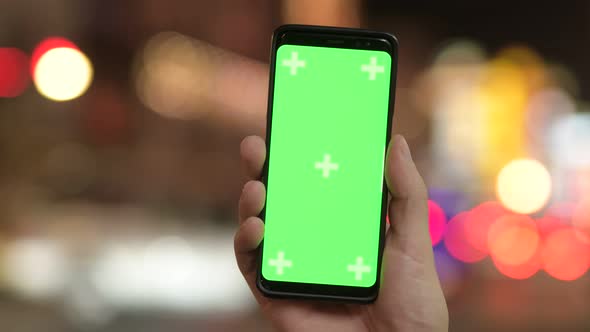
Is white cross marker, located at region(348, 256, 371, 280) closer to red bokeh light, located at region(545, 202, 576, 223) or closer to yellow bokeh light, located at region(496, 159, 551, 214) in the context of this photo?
red bokeh light, located at region(545, 202, 576, 223)

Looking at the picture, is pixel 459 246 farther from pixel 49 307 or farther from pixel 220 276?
pixel 49 307

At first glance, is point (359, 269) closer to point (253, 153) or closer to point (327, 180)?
point (327, 180)

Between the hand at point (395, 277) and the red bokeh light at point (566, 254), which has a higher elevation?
the hand at point (395, 277)

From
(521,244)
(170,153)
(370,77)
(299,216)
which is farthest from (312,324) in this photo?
(521,244)

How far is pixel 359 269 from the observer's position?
2.75m

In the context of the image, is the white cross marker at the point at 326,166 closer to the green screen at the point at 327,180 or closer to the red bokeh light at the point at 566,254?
the green screen at the point at 327,180

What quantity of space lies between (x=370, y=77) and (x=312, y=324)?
0.73m

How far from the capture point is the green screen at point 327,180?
108 inches

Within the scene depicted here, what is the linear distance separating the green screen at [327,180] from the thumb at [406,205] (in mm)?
57

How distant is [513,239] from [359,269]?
28.4m

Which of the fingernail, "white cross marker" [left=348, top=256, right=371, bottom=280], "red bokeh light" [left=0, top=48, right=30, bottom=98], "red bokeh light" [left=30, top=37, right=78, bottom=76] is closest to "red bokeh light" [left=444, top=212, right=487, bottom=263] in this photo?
"red bokeh light" [left=0, top=48, right=30, bottom=98]

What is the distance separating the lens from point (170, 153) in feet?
81.9

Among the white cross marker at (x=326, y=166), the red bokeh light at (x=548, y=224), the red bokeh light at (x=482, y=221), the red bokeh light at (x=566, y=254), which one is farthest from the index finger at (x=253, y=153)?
the red bokeh light at (x=548, y=224)

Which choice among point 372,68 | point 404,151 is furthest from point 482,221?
point 404,151
